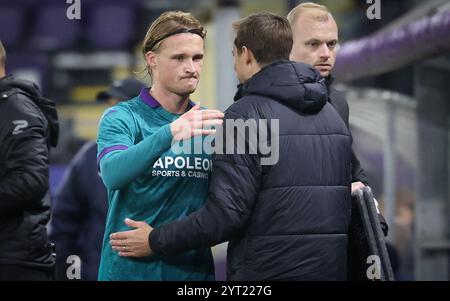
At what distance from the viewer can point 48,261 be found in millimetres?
3230

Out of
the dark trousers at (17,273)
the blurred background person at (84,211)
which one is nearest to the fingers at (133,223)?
the dark trousers at (17,273)

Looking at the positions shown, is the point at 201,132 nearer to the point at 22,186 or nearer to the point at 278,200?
the point at 278,200

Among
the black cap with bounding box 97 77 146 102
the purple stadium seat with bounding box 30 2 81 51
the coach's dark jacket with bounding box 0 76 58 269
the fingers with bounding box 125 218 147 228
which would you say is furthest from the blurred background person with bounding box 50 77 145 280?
the purple stadium seat with bounding box 30 2 81 51

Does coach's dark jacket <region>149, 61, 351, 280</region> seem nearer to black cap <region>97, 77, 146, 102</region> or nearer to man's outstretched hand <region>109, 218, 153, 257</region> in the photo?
man's outstretched hand <region>109, 218, 153, 257</region>

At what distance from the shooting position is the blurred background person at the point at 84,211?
4.75 m

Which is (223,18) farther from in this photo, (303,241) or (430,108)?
(303,241)

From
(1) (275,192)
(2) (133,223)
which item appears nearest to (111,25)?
(2) (133,223)

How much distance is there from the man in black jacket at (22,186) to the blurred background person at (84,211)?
137 centimetres

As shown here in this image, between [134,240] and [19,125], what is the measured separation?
689 millimetres

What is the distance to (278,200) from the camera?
2646 mm

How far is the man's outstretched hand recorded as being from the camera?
8.84 feet

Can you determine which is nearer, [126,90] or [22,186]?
[22,186]

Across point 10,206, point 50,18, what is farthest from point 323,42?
point 50,18

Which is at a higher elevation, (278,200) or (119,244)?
(278,200)
